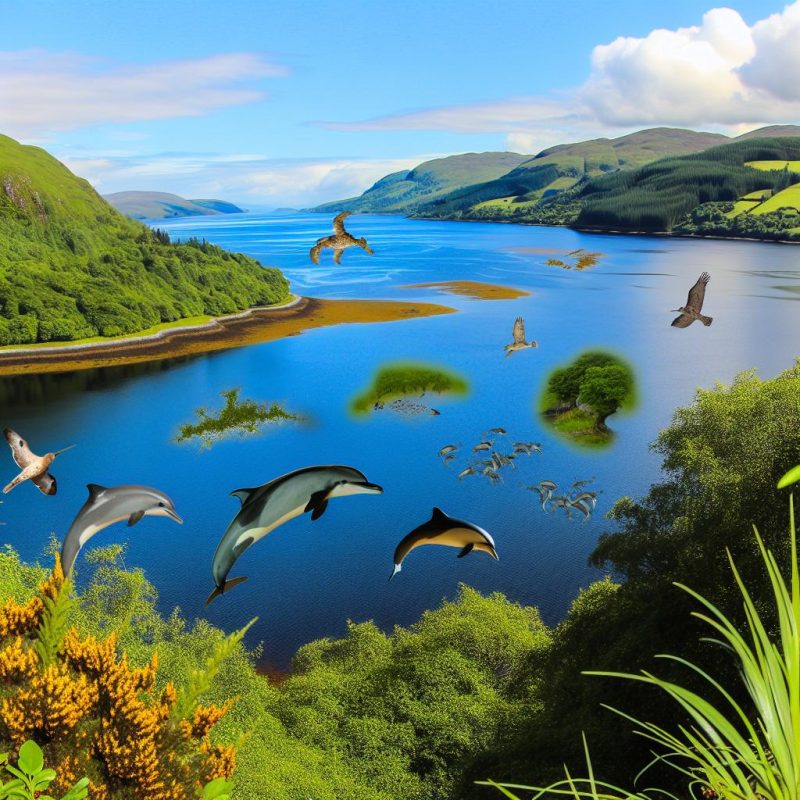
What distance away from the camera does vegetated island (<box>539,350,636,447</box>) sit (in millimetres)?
35156


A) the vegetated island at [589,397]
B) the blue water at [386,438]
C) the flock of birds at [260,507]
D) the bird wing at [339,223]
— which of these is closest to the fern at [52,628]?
the flock of birds at [260,507]

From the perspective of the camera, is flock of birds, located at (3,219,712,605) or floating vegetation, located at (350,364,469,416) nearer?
flock of birds, located at (3,219,712,605)

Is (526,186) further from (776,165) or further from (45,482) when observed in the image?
(45,482)

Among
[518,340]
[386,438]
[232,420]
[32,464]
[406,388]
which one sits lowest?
[386,438]

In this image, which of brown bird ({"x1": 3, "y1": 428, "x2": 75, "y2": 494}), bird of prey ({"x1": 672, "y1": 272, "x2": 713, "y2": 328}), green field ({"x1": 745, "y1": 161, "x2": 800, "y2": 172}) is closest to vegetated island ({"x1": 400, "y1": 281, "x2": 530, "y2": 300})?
bird of prey ({"x1": 672, "y1": 272, "x2": 713, "y2": 328})

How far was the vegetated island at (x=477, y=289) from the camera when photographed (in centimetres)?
6494

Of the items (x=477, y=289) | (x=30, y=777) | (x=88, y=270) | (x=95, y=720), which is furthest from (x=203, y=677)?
(x=88, y=270)

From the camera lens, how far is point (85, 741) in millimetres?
5785

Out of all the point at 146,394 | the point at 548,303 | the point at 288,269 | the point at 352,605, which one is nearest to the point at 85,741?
the point at 352,605

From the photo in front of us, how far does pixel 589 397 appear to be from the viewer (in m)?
36.1

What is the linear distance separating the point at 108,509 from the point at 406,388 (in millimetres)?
34017

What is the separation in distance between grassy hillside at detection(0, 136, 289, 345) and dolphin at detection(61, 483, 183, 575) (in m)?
50.4

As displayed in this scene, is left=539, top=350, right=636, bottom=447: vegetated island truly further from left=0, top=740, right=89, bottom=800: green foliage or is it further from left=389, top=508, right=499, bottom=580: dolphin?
left=0, top=740, right=89, bottom=800: green foliage

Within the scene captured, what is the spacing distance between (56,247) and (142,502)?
75112 millimetres
